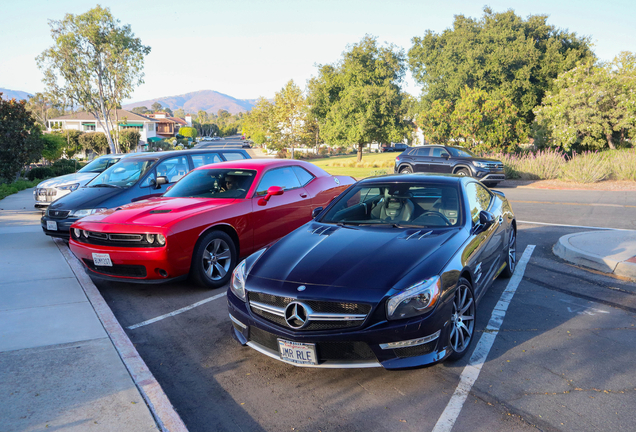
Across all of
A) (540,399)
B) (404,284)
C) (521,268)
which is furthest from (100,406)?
(521,268)

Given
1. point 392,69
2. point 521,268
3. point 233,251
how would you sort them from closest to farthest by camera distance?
point 233,251
point 521,268
point 392,69

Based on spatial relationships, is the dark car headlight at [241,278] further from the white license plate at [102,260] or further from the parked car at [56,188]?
the parked car at [56,188]

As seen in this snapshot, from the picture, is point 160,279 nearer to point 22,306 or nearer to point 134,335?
point 134,335

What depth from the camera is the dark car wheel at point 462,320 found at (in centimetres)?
373

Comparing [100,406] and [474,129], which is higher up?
[474,129]

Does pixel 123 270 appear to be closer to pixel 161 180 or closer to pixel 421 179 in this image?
pixel 161 180

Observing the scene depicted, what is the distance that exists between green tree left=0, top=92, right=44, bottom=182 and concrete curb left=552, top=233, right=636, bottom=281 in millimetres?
20693

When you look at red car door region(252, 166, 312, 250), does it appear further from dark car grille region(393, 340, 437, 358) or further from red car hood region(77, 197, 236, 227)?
dark car grille region(393, 340, 437, 358)

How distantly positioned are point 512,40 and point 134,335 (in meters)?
47.8

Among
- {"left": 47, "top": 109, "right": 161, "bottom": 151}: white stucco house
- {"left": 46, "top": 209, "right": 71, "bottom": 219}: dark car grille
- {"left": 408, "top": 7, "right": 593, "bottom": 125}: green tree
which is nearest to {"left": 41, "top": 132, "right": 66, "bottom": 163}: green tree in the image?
{"left": 46, "top": 209, "right": 71, "bottom": 219}: dark car grille

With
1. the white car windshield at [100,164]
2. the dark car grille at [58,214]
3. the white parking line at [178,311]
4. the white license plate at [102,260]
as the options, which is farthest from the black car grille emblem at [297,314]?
the white car windshield at [100,164]

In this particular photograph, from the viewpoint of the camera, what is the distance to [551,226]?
33.8 feet

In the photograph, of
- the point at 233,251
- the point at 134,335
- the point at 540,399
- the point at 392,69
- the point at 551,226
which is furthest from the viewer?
the point at 392,69

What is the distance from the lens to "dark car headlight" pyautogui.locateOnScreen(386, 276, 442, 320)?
332 centimetres
